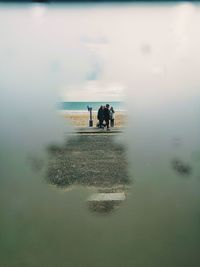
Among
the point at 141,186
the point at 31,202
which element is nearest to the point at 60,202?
the point at 31,202

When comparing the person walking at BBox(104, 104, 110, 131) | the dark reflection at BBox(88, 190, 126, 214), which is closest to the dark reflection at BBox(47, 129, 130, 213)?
the dark reflection at BBox(88, 190, 126, 214)

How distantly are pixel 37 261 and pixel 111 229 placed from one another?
1.88ft

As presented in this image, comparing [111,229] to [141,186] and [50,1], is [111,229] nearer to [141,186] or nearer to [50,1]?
[141,186]

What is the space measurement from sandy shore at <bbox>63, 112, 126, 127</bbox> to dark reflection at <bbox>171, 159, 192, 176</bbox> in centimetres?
47

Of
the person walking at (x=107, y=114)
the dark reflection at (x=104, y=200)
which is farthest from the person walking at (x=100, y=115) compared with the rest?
the dark reflection at (x=104, y=200)

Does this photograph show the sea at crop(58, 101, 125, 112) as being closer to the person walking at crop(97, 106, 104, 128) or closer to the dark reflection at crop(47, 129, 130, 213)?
the person walking at crop(97, 106, 104, 128)

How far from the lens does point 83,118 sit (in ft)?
12.9

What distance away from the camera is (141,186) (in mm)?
3992

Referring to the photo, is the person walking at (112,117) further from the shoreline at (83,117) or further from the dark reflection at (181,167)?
the dark reflection at (181,167)

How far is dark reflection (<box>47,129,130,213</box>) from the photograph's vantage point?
4004 mm

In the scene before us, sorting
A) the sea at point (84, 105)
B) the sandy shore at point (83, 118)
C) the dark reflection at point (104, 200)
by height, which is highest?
the sea at point (84, 105)

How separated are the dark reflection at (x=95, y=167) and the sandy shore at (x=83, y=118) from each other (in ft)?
0.23

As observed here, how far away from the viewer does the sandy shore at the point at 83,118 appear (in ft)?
12.9

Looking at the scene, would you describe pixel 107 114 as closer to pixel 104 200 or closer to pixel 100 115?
pixel 100 115
